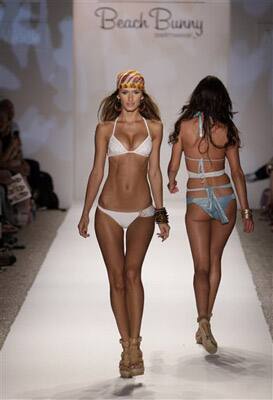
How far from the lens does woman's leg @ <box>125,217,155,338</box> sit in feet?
13.6

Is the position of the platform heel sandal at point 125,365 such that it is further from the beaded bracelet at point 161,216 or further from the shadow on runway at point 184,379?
the beaded bracelet at point 161,216

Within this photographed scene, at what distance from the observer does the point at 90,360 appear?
4.34 metres

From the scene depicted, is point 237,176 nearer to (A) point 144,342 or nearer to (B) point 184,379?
(A) point 144,342

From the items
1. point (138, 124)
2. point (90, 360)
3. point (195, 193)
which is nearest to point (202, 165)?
point (195, 193)

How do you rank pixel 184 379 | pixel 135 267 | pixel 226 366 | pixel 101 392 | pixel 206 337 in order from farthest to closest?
pixel 206 337 → pixel 226 366 → pixel 135 267 → pixel 184 379 → pixel 101 392

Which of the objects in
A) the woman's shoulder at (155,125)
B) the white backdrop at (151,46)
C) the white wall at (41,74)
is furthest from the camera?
the white backdrop at (151,46)

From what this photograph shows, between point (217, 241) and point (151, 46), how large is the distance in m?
5.61

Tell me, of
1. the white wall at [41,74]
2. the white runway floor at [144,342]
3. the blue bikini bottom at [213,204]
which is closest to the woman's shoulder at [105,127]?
the blue bikini bottom at [213,204]

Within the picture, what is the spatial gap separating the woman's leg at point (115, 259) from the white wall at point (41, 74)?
573cm

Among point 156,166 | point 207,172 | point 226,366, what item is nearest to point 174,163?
point 207,172

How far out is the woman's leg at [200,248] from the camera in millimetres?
4590

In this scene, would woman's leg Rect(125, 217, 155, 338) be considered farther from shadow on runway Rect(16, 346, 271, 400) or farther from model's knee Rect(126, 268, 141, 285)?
shadow on runway Rect(16, 346, 271, 400)

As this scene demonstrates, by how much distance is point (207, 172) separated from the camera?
4582 millimetres

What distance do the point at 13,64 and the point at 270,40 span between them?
2.41 m
